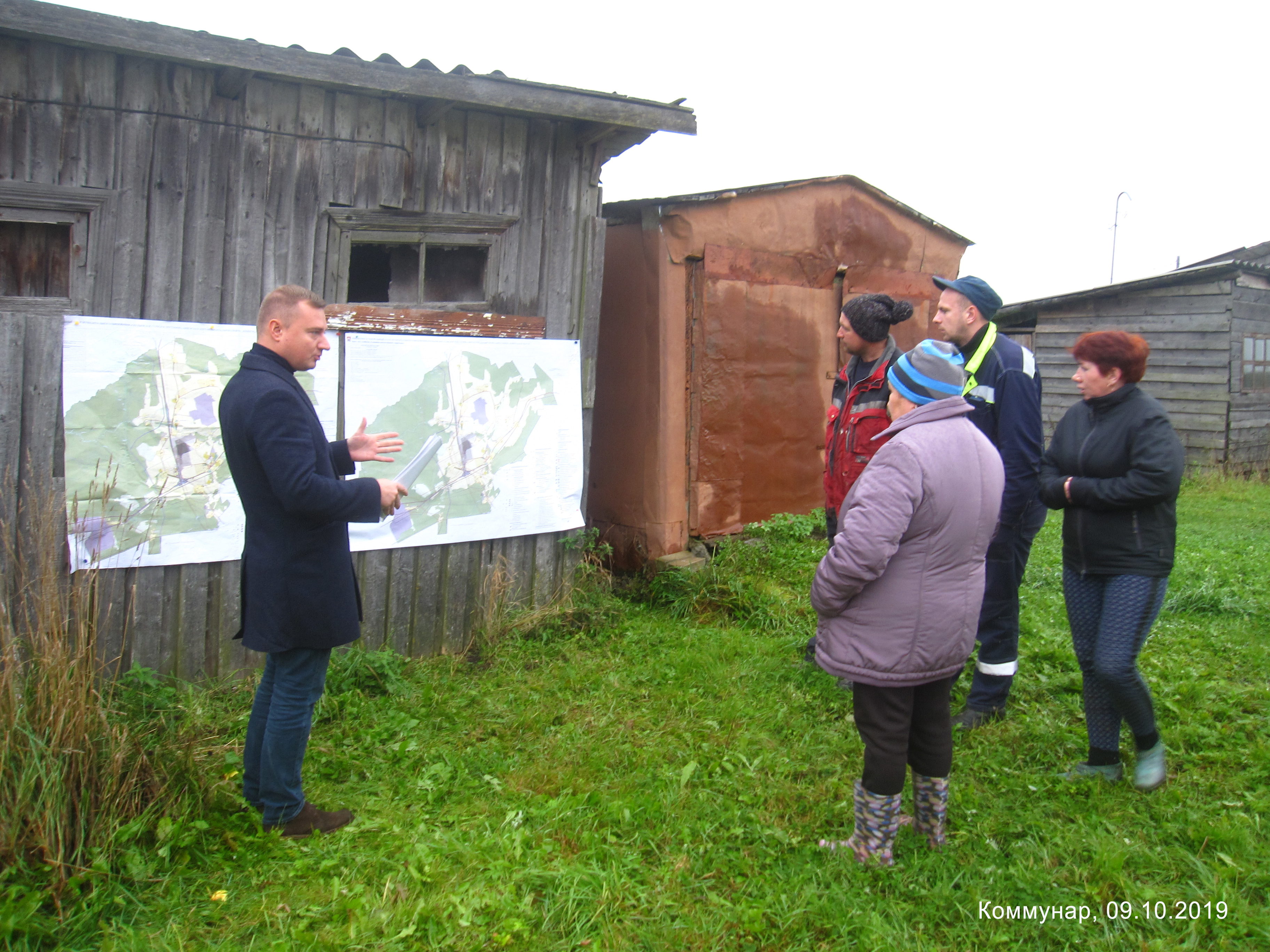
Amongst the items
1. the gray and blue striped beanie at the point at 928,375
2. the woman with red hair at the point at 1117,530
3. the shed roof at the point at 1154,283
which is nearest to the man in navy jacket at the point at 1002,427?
the woman with red hair at the point at 1117,530

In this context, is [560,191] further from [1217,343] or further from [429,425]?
[1217,343]

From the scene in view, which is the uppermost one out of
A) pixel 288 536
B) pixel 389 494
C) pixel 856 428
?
pixel 856 428

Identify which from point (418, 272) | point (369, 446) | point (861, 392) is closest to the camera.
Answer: point (369, 446)

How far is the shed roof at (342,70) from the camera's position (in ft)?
12.6

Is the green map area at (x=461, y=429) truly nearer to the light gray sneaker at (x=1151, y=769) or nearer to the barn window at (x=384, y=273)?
the barn window at (x=384, y=273)

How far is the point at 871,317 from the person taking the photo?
169 inches

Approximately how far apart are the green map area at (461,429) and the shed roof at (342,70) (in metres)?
1.50

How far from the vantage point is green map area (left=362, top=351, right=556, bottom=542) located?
5172mm

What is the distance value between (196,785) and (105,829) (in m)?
0.33

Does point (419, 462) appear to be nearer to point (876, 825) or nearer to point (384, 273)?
point (384, 273)

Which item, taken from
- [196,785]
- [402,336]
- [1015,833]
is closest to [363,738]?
[196,785]

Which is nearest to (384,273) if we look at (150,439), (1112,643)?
(150,439)

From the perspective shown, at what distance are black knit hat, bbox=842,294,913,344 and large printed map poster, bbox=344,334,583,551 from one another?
2081 mm

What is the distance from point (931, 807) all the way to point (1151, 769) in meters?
1.09
